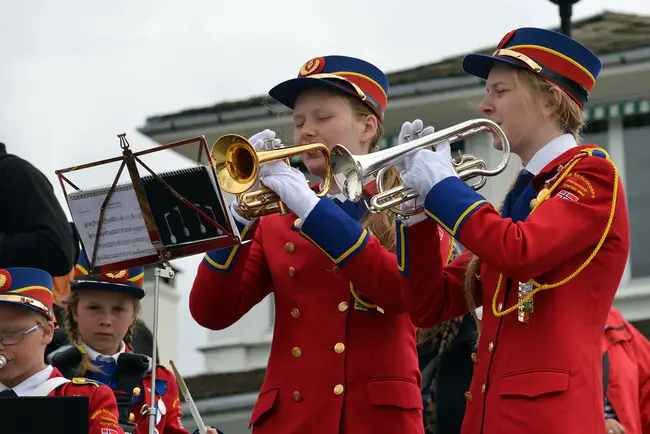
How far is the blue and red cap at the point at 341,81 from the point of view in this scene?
21.5ft

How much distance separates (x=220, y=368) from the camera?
18.2 m

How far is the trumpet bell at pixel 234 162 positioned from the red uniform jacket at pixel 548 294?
0.96 metres

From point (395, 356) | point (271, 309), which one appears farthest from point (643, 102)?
point (395, 356)

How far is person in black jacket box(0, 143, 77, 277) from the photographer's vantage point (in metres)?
7.18

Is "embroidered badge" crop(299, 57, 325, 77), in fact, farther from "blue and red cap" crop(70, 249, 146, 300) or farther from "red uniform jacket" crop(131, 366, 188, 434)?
"red uniform jacket" crop(131, 366, 188, 434)

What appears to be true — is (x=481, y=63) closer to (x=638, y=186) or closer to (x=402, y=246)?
(x=402, y=246)

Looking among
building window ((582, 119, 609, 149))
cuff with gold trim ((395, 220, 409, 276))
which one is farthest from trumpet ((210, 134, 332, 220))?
building window ((582, 119, 609, 149))

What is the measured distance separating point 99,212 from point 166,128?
12.4 meters

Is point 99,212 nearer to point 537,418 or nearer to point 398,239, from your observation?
point 398,239

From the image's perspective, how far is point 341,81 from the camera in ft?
21.6

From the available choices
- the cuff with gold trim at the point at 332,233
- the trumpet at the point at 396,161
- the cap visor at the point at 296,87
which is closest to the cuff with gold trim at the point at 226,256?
the cuff with gold trim at the point at 332,233

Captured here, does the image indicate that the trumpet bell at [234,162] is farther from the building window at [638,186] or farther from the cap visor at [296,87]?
the building window at [638,186]

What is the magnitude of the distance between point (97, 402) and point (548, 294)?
6.88ft

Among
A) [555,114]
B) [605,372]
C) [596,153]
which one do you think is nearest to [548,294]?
[596,153]
